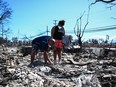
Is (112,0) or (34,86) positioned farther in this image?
(112,0)

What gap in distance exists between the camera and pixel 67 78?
1037 centimetres

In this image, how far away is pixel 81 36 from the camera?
1743 inches

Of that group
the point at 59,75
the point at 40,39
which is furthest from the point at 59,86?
the point at 40,39

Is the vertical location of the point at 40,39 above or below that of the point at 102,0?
below

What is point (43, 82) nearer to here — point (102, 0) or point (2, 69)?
point (2, 69)

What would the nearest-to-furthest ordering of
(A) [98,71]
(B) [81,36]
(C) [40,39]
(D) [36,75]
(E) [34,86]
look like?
1. (E) [34,86]
2. (D) [36,75]
3. (A) [98,71]
4. (C) [40,39]
5. (B) [81,36]

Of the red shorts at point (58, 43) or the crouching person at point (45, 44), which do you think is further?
the red shorts at point (58, 43)

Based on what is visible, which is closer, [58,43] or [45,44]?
[45,44]

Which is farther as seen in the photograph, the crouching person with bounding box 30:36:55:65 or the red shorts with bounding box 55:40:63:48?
the red shorts with bounding box 55:40:63:48

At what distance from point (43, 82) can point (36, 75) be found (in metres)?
0.60

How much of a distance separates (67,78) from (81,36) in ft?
112

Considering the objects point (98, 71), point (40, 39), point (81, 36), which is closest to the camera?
point (98, 71)

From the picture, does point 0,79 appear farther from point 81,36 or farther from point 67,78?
point 81,36

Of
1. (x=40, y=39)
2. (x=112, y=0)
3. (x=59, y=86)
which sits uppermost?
(x=112, y=0)
